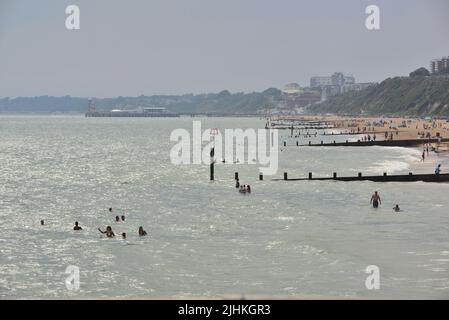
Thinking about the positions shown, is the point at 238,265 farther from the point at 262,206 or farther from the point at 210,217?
the point at 262,206

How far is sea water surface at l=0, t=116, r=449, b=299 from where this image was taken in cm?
3008

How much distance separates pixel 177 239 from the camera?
41.3 metres

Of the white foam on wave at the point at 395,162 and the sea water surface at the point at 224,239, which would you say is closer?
the sea water surface at the point at 224,239

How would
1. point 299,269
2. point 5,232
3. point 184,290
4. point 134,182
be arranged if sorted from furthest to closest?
point 134,182 < point 5,232 < point 299,269 < point 184,290

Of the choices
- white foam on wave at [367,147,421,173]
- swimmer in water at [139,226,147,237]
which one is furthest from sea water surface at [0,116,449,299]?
white foam on wave at [367,147,421,173]

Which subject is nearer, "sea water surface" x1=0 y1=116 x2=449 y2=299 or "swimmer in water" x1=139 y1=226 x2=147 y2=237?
"sea water surface" x1=0 y1=116 x2=449 y2=299

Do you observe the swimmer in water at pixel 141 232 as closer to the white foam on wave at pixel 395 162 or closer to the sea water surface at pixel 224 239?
the sea water surface at pixel 224 239

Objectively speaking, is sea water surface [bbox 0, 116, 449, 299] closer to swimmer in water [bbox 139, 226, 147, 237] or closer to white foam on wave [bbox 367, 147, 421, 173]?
swimmer in water [bbox 139, 226, 147, 237]

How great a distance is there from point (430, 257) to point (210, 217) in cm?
1921

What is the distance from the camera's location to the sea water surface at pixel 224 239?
3008cm

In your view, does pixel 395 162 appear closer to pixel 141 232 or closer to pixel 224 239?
pixel 224 239

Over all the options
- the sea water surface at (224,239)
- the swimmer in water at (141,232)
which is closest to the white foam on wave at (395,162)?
the sea water surface at (224,239)
